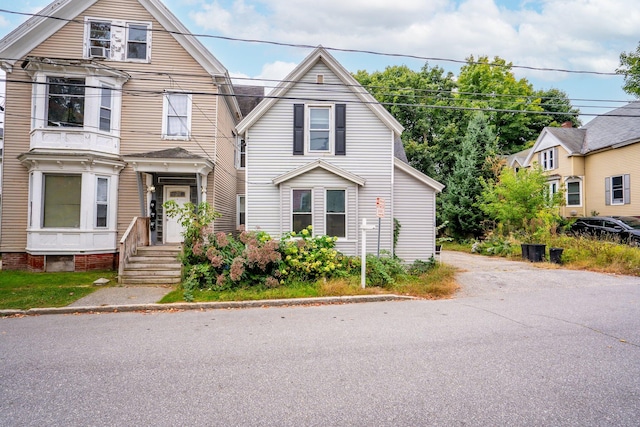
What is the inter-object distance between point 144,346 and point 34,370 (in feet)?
4.04

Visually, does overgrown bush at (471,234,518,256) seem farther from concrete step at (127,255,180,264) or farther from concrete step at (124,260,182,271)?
concrete step at (127,255,180,264)

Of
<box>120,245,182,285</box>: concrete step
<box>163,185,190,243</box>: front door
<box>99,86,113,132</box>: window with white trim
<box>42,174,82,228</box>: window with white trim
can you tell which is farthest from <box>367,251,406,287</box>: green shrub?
<box>99,86,113,132</box>: window with white trim

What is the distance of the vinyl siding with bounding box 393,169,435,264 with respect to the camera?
1230 centimetres

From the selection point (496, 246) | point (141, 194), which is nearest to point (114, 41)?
point (141, 194)

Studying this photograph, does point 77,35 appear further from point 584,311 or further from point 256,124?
point 584,311

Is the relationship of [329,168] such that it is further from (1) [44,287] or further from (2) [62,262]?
(2) [62,262]

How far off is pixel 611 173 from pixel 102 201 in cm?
2689

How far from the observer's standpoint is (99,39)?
12.6 metres

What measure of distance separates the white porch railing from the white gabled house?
11.5 feet

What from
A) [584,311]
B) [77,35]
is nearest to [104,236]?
[77,35]

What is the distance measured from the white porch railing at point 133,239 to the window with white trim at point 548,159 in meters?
25.9

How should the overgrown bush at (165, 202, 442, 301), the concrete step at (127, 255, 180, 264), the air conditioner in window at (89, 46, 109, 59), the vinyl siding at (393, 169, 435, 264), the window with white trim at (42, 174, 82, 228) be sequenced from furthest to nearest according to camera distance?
1. the air conditioner in window at (89, 46, 109, 59)
2. the vinyl siding at (393, 169, 435, 264)
3. the window with white trim at (42, 174, 82, 228)
4. the concrete step at (127, 255, 180, 264)
5. the overgrown bush at (165, 202, 442, 301)

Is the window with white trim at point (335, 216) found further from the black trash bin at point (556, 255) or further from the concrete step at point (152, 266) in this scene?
the black trash bin at point (556, 255)

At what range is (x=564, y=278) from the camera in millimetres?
10406
